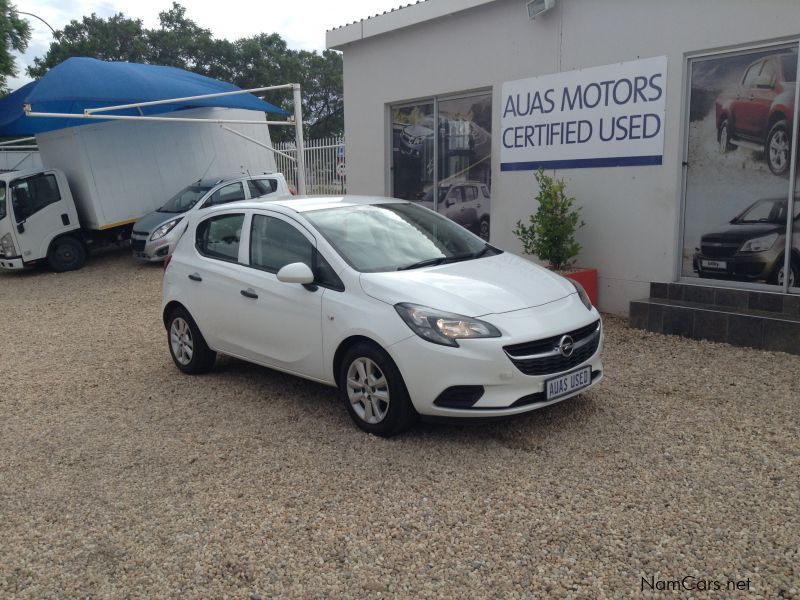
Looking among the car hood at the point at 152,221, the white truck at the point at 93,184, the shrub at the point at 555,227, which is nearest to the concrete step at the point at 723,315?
the shrub at the point at 555,227

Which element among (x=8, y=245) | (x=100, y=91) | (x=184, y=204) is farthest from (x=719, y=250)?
(x=8, y=245)

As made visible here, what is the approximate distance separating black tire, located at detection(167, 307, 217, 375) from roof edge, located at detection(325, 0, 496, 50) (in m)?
5.67

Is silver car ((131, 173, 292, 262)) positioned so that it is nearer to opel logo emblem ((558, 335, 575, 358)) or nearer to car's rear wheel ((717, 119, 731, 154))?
car's rear wheel ((717, 119, 731, 154))

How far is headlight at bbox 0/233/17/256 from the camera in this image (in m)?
14.4

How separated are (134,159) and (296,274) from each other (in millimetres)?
11774

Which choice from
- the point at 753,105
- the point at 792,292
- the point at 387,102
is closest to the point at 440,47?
the point at 387,102

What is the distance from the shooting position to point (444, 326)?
4.59 metres

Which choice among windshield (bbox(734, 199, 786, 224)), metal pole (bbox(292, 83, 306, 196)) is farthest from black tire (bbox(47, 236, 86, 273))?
windshield (bbox(734, 199, 786, 224))

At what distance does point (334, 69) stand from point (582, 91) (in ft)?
130

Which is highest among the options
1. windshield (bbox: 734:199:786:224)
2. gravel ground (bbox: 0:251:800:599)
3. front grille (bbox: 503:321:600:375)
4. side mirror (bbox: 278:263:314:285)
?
windshield (bbox: 734:199:786:224)

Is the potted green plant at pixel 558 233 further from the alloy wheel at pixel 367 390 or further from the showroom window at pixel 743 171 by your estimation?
the alloy wheel at pixel 367 390

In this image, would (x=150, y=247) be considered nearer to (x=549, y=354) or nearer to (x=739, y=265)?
(x=739, y=265)

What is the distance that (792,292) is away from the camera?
703 centimetres

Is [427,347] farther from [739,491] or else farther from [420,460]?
[739,491]
